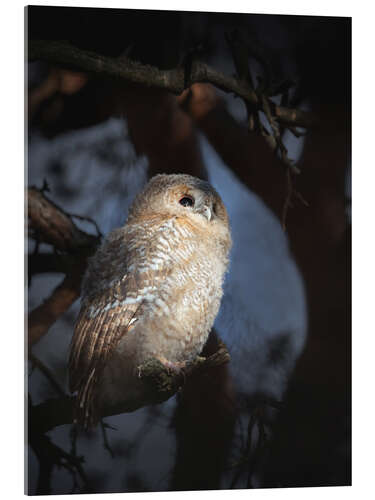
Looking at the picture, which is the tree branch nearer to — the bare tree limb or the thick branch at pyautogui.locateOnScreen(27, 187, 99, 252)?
the bare tree limb

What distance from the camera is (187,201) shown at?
2951 mm

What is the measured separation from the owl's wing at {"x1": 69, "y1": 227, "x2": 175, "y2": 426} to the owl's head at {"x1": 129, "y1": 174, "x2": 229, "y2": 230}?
20cm

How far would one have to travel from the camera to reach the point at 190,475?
9.84 ft

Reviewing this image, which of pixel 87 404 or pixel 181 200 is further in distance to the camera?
pixel 181 200

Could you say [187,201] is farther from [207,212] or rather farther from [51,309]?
[51,309]

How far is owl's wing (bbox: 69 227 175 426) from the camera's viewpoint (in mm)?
2721

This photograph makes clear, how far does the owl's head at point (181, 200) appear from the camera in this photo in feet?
9.50

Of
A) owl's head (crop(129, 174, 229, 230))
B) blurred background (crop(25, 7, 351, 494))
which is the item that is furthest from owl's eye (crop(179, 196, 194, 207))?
blurred background (crop(25, 7, 351, 494))

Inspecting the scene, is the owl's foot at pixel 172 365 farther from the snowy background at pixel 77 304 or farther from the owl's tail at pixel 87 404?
the owl's tail at pixel 87 404

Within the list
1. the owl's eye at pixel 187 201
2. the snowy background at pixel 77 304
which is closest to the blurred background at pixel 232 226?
the snowy background at pixel 77 304

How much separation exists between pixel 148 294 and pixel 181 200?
0.41 meters

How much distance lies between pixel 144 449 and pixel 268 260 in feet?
2.88

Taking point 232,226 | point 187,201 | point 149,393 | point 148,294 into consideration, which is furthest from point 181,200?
point 149,393
